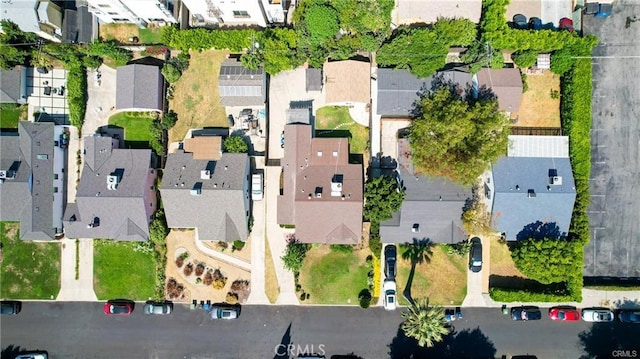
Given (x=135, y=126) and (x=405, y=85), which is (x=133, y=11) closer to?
(x=135, y=126)

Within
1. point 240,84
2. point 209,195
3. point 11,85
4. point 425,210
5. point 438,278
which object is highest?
point 240,84

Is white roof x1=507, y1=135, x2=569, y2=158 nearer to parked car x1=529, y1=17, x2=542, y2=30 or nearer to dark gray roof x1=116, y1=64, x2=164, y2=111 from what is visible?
parked car x1=529, y1=17, x2=542, y2=30

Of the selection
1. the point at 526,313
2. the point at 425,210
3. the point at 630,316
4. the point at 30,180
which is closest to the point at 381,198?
the point at 425,210

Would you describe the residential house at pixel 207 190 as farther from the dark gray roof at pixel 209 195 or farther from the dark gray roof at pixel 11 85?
the dark gray roof at pixel 11 85

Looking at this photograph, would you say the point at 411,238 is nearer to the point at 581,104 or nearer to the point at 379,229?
the point at 379,229

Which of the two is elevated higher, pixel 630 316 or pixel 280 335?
pixel 630 316

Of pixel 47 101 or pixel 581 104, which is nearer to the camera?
pixel 581 104

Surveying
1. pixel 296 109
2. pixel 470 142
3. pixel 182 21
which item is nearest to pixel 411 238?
pixel 470 142
